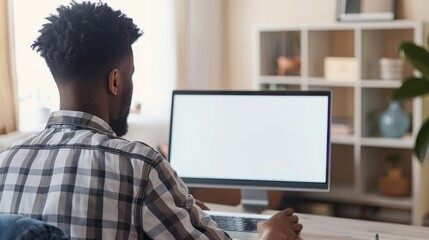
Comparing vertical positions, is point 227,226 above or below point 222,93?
below

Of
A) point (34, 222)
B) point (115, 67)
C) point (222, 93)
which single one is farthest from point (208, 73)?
point (34, 222)

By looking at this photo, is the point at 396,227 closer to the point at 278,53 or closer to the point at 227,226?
the point at 227,226

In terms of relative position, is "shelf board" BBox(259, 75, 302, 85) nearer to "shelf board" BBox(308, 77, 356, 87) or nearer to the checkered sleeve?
"shelf board" BBox(308, 77, 356, 87)

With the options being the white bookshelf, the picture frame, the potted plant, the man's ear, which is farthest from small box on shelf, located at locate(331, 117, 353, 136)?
the man's ear

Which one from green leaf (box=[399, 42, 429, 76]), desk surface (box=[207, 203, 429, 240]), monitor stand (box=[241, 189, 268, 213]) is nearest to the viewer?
green leaf (box=[399, 42, 429, 76])

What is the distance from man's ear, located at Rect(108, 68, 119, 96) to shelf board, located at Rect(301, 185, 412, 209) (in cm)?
299

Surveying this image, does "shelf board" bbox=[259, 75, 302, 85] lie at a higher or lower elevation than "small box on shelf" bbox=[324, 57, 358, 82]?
lower

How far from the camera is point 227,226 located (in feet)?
7.59

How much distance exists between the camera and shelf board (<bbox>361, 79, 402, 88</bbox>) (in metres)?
4.32

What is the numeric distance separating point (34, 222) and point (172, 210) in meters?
0.35

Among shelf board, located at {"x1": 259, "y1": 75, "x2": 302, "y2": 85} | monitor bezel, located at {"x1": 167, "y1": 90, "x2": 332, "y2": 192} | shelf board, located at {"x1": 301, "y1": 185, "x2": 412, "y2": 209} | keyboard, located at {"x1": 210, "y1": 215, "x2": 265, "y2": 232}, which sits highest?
shelf board, located at {"x1": 259, "y1": 75, "x2": 302, "y2": 85}

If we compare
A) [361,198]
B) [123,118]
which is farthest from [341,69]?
[123,118]

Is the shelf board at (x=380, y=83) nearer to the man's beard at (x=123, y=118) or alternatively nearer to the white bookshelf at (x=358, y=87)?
the white bookshelf at (x=358, y=87)

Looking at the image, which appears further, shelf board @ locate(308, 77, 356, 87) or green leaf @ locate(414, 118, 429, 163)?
shelf board @ locate(308, 77, 356, 87)
